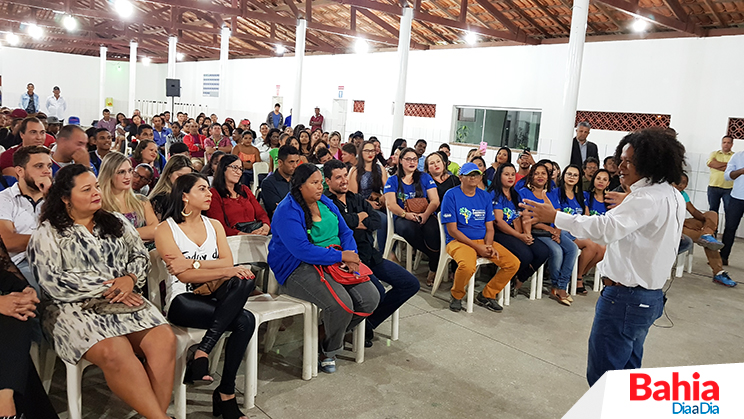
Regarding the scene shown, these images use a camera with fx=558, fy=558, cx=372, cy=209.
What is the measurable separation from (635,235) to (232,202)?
8.70ft

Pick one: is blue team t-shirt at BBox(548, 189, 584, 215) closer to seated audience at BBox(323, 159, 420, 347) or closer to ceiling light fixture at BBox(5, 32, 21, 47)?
seated audience at BBox(323, 159, 420, 347)

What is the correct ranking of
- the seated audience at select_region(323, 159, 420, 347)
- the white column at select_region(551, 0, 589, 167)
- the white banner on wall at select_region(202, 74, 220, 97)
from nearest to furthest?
the seated audience at select_region(323, 159, 420, 347)
the white column at select_region(551, 0, 589, 167)
the white banner on wall at select_region(202, 74, 220, 97)

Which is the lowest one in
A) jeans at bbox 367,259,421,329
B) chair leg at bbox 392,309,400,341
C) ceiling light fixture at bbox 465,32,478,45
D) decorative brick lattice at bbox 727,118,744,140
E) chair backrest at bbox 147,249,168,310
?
chair leg at bbox 392,309,400,341

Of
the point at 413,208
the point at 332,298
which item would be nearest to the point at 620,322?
the point at 332,298

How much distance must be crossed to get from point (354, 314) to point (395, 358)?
0.48 m

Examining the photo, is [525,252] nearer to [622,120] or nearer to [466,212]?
[466,212]

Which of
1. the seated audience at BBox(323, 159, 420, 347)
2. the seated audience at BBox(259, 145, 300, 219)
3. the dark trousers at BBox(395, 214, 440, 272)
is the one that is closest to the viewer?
the seated audience at BBox(323, 159, 420, 347)

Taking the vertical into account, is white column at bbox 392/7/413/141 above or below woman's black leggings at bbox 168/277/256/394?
above

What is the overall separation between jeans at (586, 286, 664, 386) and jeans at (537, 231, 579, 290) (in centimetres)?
243

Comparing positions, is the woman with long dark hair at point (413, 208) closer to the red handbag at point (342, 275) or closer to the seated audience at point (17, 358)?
the red handbag at point (342, 275)

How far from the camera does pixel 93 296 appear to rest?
241 centimetres

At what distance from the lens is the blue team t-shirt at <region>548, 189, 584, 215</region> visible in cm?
516

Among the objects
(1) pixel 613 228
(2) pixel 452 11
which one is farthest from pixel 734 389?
(2) pixel 452 11

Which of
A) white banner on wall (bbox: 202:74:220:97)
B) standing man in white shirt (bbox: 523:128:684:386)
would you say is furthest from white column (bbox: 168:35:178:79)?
standing man in white shirt (bbox: 523:128:684:386)
